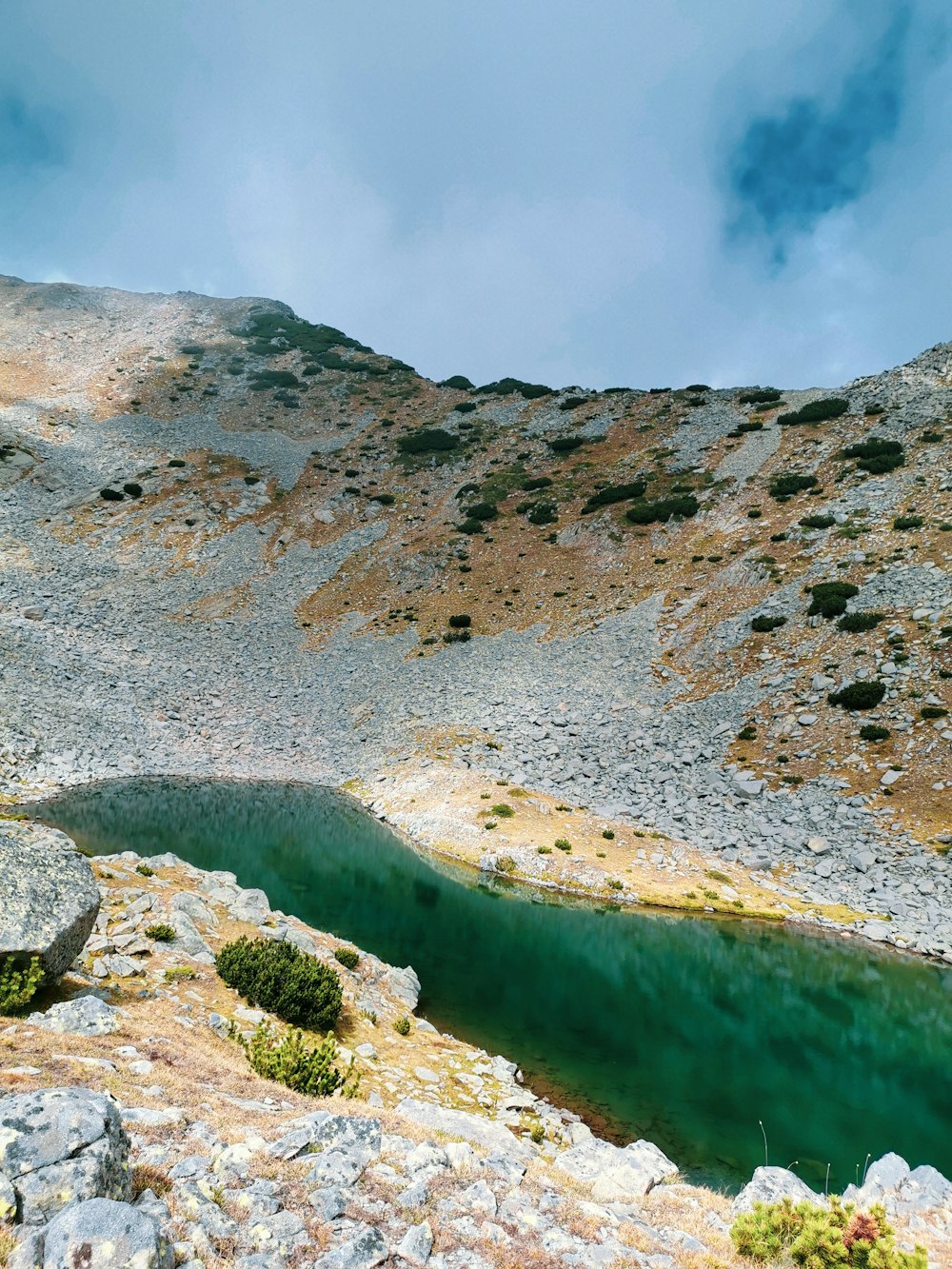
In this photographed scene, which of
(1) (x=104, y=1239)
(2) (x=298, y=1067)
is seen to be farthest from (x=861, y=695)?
(1) (x=104, y=1239)

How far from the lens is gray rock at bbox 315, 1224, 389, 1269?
5.19 metres

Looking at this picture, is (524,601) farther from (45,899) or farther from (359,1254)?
(359,1254)

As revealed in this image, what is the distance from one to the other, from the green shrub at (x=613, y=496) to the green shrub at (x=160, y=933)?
61.1 metres

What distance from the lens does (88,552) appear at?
206 feet

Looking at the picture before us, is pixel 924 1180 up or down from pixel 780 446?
down

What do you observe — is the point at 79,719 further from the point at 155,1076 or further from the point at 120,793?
the point at 155,1076

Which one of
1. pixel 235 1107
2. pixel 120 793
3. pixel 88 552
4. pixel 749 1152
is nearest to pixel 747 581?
pixel 749 1152

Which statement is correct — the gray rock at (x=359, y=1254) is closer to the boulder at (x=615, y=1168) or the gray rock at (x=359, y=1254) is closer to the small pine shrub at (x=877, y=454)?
the boulder at (x=615, y=1168)

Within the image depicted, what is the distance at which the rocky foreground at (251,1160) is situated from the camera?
5027 mm

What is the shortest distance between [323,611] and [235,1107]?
57320 millimetres

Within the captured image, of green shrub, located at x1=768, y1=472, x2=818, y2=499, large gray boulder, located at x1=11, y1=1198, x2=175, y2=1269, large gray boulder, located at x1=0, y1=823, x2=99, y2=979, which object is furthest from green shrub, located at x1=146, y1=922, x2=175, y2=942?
green shrub, located at x1=768, y1=472, x2=818, y2=499

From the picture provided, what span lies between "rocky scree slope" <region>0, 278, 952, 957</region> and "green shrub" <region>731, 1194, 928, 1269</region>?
24.4m

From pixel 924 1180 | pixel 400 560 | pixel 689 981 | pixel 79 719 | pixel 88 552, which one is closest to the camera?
pixel 924 1180

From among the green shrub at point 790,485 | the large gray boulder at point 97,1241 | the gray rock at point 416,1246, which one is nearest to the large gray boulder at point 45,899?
the large gray boulder at point 97,1241
